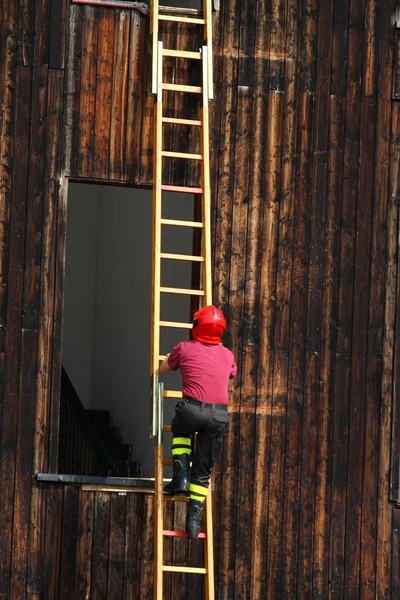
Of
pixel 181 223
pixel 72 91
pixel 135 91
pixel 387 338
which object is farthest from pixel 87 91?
pixel 387 338

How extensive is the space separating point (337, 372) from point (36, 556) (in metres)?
3.07

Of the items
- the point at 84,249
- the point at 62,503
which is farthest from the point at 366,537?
the point at 84,249

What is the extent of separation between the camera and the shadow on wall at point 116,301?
53.3 feet

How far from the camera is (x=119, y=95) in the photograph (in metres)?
11.4

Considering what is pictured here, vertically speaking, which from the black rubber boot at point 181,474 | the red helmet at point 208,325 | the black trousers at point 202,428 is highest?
the red helmet at point 208,325

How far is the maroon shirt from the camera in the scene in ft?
33.4

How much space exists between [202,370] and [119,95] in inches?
108

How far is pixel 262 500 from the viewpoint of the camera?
37.2 ft

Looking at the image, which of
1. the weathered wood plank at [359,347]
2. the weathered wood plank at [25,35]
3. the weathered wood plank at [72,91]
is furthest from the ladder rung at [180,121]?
the weathered wood plank at [359,347]

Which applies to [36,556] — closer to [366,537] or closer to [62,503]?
[62,503]

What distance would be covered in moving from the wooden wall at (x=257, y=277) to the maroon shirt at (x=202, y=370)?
1145 mm

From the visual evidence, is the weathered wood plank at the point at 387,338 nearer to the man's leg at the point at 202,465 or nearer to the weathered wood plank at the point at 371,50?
the weathered wood plank at the point at 371,50

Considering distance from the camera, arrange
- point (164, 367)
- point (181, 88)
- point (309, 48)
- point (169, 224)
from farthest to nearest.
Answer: point (309, 48) → point (181, 88) → point (169, 224) → point (164, 367)

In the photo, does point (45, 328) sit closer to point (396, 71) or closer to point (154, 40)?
point (154, 40)
